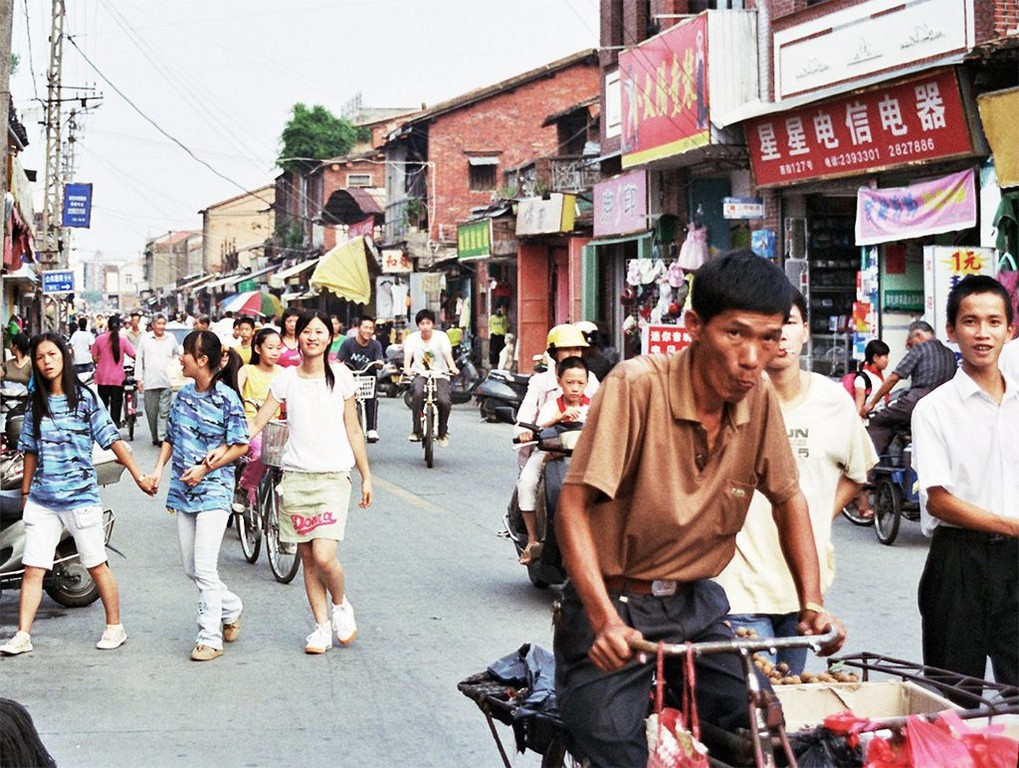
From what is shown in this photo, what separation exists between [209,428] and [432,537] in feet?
13.4

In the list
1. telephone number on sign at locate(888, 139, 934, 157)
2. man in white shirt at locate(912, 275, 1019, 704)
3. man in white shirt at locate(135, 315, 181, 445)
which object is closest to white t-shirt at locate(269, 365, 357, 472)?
man in white shirt at locate(912, 275, 1019, 704)

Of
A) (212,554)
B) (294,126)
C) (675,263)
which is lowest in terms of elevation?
(212,554)

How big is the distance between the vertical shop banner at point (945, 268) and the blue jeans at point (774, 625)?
11063 mm

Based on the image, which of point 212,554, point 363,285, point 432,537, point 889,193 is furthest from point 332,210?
point 212,554

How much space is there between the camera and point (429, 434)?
675 inches

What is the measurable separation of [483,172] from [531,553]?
3932cm

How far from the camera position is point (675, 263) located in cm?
2461

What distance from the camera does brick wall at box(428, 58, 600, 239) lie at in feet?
152

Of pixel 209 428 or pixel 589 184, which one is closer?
pixel 209 428

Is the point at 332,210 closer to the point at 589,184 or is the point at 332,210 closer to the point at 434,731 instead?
the point at 589,184

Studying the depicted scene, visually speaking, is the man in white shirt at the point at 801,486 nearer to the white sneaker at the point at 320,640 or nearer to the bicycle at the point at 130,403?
the white sneaker at the point at 320,640

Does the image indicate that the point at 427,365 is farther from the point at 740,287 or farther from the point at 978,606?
the point at 740,287

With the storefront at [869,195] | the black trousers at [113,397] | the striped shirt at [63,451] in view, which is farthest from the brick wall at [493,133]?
the striped shirt at [63,451]

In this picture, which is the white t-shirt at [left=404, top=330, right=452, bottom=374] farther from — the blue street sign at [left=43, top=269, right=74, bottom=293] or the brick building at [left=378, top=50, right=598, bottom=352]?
the brick building at [left=378, top=50, right=598, bottom=352]
